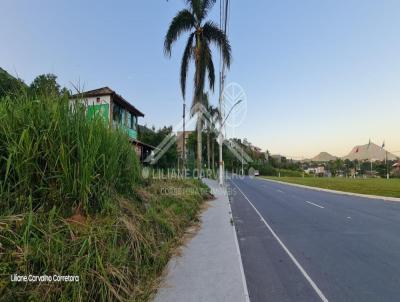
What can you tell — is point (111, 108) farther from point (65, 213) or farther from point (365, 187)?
point (365, 187)

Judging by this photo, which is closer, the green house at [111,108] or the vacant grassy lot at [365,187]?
the green house at [111,108]

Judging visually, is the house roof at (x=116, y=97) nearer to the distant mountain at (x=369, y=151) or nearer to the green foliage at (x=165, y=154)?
the green foliage at (x=165, y=154)

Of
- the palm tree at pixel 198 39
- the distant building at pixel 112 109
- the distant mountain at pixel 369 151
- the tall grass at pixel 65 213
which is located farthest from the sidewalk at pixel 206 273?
the distant mountain at pixel 369 151

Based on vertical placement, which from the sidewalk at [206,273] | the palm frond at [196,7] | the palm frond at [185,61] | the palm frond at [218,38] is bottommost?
the sidewalk at [206,273]

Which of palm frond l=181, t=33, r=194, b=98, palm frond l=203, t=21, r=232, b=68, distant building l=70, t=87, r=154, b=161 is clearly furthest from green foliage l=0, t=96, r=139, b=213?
palm frond l=203, t=21, r=232, b=68

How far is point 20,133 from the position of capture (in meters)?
4.11

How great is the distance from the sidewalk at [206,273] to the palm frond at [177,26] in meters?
14.0

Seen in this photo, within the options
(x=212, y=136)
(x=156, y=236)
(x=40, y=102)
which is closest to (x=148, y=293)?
(x=156, y=236)

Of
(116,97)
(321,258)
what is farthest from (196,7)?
(321,258)

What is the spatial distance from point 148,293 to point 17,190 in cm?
208

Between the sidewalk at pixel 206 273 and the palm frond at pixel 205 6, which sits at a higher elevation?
the palm frond at pixel 205 6

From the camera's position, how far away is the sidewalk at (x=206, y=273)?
405 centimetres

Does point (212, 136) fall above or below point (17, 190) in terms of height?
above

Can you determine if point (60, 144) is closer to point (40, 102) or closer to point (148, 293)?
point (40, 102)
